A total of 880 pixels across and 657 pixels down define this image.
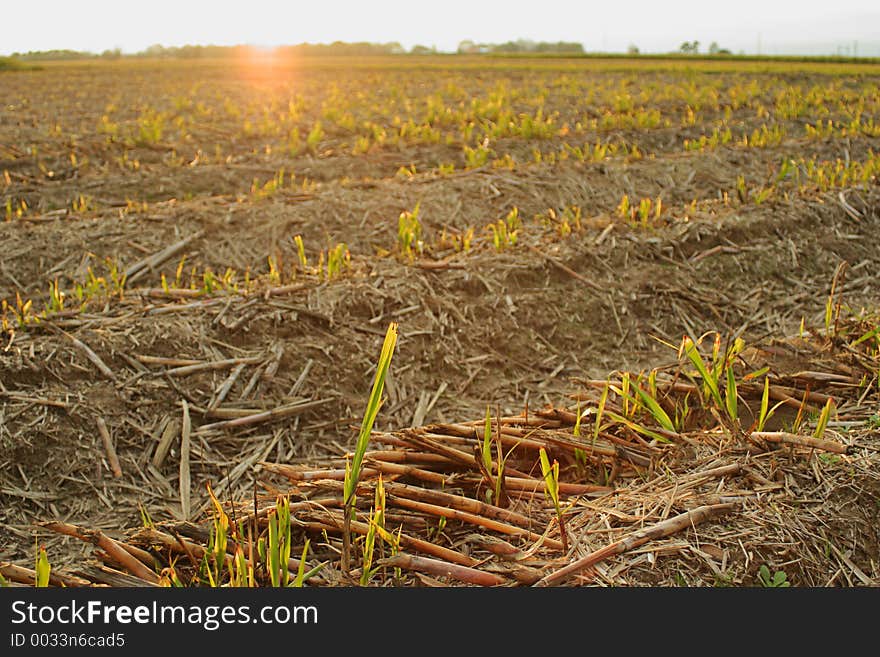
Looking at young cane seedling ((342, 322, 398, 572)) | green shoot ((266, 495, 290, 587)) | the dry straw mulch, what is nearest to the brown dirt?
the dry straw mulch

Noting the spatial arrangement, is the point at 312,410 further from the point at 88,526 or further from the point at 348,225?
the point at 348,225

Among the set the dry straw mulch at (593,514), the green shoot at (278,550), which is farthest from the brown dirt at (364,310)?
the green shoot at (278,550)

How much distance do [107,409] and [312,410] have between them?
0.92m

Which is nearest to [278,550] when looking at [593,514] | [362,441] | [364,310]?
[362,441]

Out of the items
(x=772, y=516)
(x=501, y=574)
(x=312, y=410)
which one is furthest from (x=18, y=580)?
(x=772, y=516)

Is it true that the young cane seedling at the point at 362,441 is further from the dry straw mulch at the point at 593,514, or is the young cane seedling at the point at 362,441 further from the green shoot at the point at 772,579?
the green shoot at the point at 772,579

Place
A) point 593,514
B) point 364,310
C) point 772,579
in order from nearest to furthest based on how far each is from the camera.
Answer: point 772,579, point 593,514, point 364,310

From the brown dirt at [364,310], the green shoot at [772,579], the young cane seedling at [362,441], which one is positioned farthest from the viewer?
the brown dirt at [364,310]

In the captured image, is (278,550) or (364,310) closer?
(278,550)

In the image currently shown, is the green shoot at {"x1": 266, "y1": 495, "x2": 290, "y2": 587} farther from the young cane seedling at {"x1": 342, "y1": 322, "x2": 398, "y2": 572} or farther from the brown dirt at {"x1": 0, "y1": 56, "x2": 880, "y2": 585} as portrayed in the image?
the brown dirt at {"x1": 0, "y1": 56, "x2": 880, "y2": 585}

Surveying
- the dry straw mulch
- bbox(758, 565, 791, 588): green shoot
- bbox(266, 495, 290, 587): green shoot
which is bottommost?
bbox(758, 565, 791, 588): green shoot

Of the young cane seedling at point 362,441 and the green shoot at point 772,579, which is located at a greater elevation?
the young cane seedling at point 362,441

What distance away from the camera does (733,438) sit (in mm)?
2600

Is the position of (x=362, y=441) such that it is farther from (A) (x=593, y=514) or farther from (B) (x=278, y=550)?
(A) (x=593, y=514)
